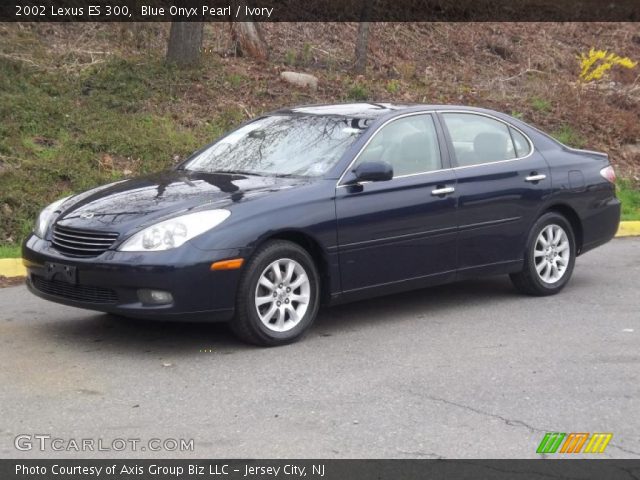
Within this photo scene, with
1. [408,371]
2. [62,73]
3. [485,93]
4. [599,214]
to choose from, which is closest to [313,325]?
[408,371]

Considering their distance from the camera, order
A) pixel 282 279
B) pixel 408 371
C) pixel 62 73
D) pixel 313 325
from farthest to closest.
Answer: pixel 62 73 < pixel 313 325 < pixel 282 279 < pixel 408 371

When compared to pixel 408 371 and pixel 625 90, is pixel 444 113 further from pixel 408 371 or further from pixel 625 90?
pixel 625 90

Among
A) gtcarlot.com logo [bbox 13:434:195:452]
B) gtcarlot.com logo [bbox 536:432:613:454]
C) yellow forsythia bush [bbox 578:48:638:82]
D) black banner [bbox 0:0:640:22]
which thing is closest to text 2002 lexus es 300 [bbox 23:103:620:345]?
gtcarlot.com logo [bbox 13:434:195:452]

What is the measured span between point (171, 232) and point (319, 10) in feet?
43.2

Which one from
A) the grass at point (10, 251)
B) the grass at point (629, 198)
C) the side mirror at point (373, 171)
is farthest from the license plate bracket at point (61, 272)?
the grass at point (629, 198)

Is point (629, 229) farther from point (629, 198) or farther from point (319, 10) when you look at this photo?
point (319, 10)

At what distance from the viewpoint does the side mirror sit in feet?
24.6

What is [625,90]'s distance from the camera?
59.1ft

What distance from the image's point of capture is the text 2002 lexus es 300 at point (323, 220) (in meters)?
6.78

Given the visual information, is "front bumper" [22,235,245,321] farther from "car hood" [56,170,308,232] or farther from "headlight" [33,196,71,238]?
"headlight" [33,196,71,238]

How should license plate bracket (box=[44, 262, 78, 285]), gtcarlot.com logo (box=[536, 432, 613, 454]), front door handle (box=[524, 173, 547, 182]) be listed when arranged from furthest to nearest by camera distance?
1. front door handle (box=[524, 173, 547, 182])
2. license plate bracket (box=[44, 262, 78, 285])
3. gtcarlot.com logo (box=[536, 432, 613, 454])

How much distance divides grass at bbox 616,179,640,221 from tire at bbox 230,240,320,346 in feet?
22.9

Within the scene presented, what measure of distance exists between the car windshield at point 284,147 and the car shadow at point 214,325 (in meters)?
1.17

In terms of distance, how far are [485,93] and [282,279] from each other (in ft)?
35.1
